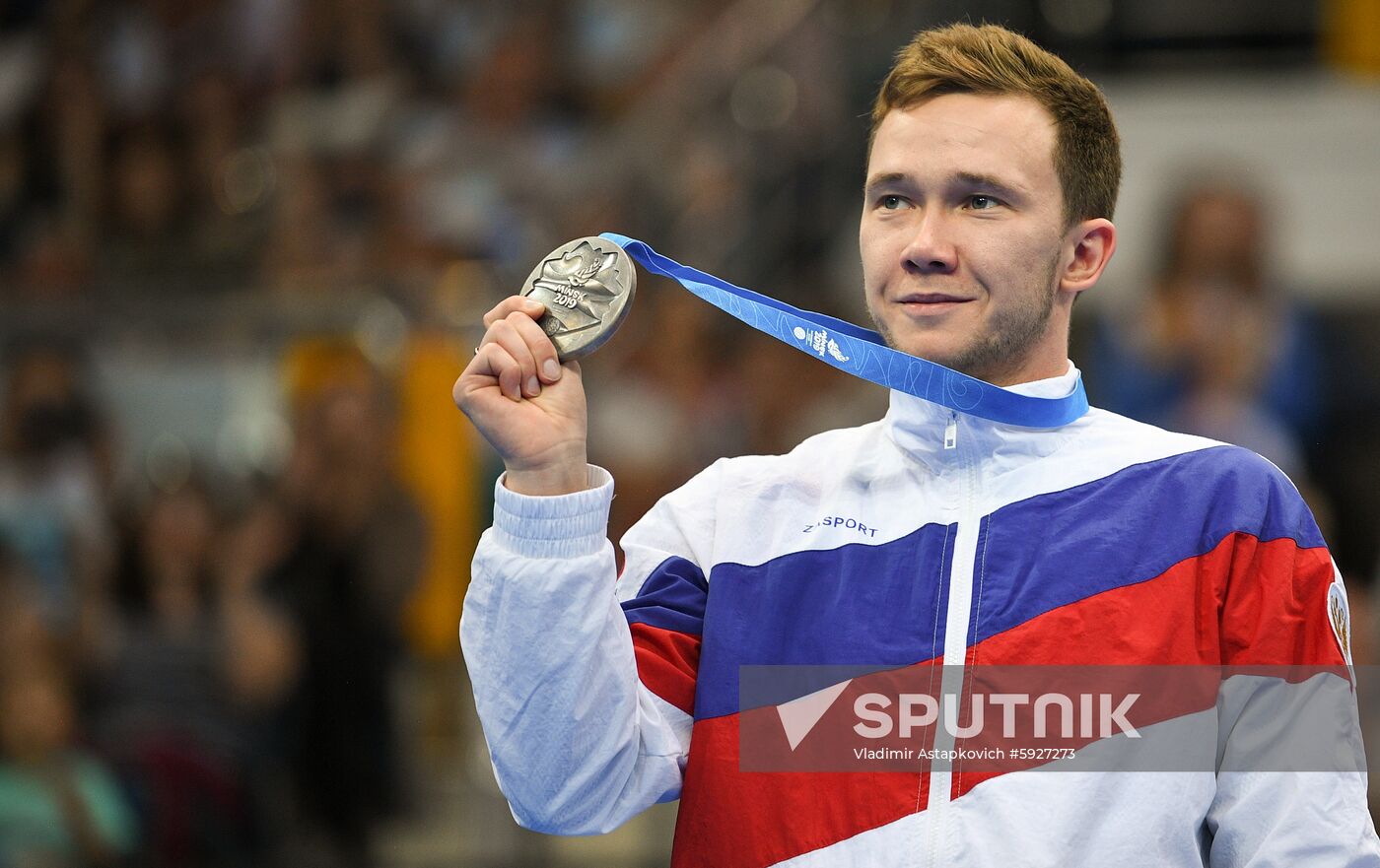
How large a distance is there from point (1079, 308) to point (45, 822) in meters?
3.93

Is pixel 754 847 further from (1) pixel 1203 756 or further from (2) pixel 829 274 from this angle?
(2) pixel 829 274

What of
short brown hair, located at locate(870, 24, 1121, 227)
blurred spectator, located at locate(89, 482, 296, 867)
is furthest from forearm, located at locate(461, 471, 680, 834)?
blurred spectator, located at locate(89, 482, 296, 867)

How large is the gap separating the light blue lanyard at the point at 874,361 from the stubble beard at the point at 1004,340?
0.04 m

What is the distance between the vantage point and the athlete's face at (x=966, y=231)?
210 centimetres

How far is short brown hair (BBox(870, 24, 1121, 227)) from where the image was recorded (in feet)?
7.00

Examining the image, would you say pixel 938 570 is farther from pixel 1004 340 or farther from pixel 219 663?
pixel 219 663

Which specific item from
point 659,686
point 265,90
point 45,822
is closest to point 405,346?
point 45,822

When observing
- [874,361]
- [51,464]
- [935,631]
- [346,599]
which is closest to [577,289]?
[874,361]

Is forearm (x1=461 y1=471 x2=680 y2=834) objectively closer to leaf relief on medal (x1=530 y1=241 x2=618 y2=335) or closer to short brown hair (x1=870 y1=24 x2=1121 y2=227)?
leaf relief on medal (x1=530 y1=241 x2=618 y2=335)

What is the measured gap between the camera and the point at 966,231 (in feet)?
6.88

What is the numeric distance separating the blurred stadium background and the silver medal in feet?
10.2

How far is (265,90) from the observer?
23.9 ft

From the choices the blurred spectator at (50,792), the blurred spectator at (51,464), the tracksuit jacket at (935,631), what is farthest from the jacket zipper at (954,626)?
the blurred spectator at (51,464)

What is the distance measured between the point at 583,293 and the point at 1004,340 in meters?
0.54
